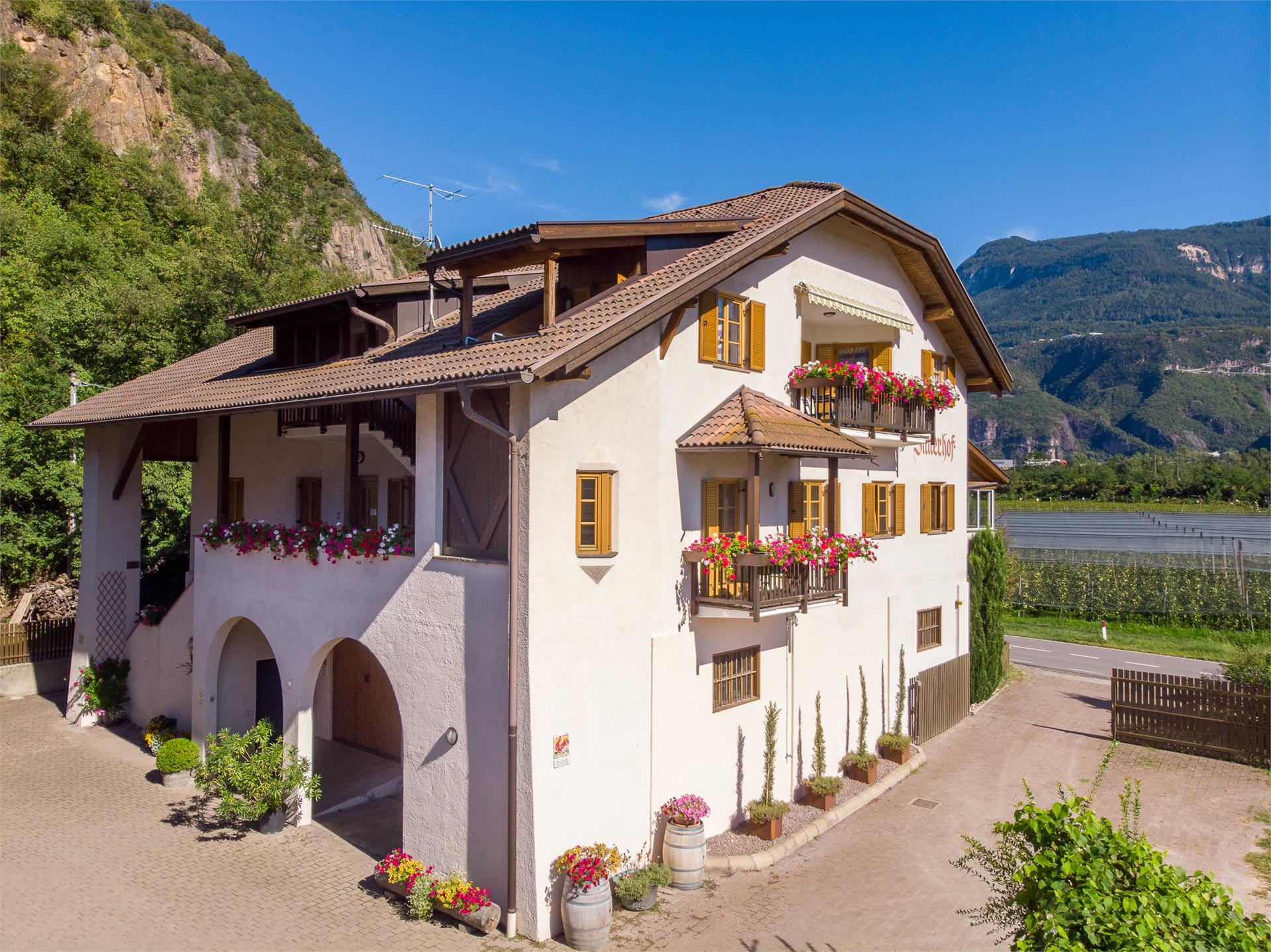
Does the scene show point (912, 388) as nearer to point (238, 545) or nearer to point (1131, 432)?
point (238, 545)

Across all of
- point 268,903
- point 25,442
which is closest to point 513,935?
point 268,903

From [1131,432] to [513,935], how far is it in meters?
128

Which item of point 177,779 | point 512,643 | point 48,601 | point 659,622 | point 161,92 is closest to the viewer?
point 512,643

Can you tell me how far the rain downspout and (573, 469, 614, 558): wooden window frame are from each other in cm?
93

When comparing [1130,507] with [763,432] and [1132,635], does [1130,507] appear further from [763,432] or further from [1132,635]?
[763,432]

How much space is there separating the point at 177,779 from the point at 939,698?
54.4ft

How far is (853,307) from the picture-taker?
1622cm

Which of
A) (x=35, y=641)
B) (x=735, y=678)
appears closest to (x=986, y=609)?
(x=735, y=678)

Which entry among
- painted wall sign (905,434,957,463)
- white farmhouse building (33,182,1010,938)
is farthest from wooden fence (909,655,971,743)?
painted wall sign (905,434,957,463)

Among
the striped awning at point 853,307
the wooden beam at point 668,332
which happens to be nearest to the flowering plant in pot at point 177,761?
the wooden beam at point 668,332

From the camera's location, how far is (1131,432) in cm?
11569

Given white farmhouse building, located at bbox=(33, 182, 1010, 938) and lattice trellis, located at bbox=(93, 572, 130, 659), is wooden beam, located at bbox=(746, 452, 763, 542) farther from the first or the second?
lattice trellis, located at bbox=(93, 572, 130, 659)

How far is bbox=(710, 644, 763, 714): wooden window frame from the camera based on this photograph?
1315 centimetres

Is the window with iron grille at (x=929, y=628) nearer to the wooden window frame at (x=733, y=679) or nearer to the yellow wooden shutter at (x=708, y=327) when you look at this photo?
the wooden window frame at (x=733, y=679)
